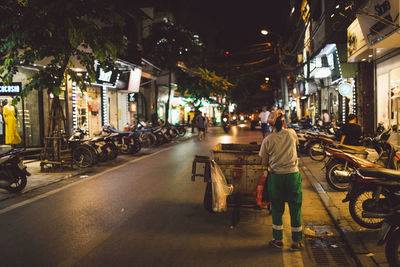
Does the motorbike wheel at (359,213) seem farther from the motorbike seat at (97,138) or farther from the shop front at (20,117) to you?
the shop front at (20,117)

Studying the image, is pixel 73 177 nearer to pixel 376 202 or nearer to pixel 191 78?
pixel 376 202

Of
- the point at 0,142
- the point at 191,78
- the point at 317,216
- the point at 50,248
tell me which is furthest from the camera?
the point at 191,78

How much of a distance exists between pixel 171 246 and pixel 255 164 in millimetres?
1984

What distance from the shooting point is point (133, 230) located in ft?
19.0

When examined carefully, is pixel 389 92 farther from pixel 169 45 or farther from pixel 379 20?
pixel 169 45

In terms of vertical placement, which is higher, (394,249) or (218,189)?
(218,189)

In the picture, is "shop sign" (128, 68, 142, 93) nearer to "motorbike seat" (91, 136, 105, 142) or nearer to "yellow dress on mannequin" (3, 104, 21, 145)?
"yellow dress on mannequin" (3, 104, 21, 145)

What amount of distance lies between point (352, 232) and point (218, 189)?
2.21 m

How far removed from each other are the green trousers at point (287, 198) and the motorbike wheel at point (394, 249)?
120cm

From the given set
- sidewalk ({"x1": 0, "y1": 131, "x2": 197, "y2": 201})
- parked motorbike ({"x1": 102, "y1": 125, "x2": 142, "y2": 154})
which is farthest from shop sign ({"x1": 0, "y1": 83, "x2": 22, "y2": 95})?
parked motorbike ({"x1": 102, "y1": 125, "x2": 142, "y2": 154})

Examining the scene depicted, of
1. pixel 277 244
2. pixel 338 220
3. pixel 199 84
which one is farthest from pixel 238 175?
pixel 199 84

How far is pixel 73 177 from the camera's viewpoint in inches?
433

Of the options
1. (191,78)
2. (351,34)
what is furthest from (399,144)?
(191,78)

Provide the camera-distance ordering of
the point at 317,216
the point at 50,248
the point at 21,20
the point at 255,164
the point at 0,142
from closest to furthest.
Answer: the point at 50,248 < the point at 255,164 < the point at 317,216 < the point at 21,20 < the point at 0,142
